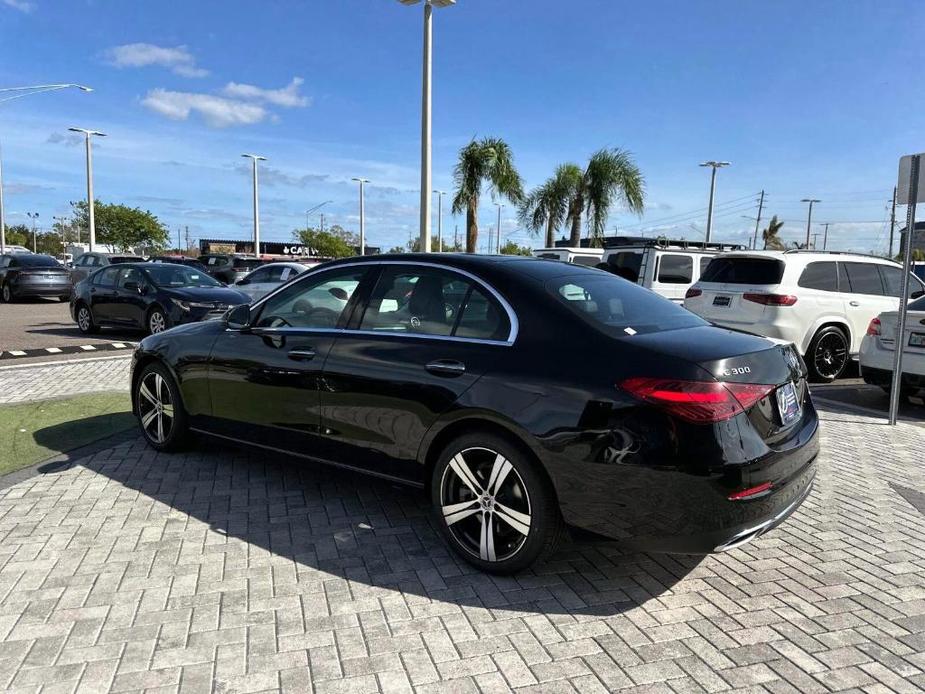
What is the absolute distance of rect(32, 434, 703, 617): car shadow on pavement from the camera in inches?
128

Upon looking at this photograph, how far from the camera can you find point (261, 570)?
3.42 m

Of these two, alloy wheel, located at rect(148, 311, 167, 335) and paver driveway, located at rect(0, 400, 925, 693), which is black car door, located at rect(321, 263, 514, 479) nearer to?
paver driveway, located at rect(0, 400, 925, 693)

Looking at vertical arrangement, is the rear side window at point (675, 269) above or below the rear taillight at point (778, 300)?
above

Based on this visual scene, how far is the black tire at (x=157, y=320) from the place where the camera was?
40.1ft

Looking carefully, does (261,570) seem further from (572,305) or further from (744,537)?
(744,537)

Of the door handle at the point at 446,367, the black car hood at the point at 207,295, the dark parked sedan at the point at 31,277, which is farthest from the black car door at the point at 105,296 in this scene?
the door handle at the point at 446,367

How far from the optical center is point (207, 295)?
12562mm

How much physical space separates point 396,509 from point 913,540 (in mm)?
3060

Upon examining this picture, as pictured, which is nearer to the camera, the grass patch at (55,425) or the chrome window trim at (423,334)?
the chrome window trim at (423,334)

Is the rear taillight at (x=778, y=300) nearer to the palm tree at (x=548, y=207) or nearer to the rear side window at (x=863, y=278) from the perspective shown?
the rear side window at (x=863, y=278)

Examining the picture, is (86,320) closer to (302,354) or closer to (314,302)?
(314,302)

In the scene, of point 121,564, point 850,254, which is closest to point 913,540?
point 121,564

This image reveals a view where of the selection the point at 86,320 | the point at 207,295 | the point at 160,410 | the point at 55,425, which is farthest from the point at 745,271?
the point at 86,320

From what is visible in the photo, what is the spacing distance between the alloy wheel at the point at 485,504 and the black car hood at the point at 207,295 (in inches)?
386
